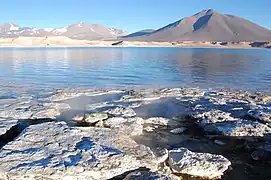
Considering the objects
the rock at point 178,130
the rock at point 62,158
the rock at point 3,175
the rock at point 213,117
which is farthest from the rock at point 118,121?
the rock at point 3,175

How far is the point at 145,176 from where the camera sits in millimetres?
6820

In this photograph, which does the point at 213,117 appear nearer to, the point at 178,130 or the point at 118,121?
the point at 178,130

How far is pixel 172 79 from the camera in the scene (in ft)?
78.9

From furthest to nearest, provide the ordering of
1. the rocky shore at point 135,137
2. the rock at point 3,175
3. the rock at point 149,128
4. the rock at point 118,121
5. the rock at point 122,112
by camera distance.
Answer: the rock at point 122,112
the rock at point 118,121
the rock at point 149,128
the rocky shore at point 135,137
the rock at point 3,175

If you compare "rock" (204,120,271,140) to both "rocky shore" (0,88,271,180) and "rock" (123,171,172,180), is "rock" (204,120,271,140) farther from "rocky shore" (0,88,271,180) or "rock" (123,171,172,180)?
"rock" (123,171,172,180)

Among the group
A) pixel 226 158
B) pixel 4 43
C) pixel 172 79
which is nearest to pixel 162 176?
pixel 226 158

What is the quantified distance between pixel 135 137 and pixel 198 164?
9.25 feet

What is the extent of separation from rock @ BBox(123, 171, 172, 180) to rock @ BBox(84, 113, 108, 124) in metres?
4.70

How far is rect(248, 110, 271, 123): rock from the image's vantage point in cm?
1154

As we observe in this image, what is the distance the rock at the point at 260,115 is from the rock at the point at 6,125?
894cm

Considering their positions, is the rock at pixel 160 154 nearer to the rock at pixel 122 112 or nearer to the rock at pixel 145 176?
the rock at pixel 145 176

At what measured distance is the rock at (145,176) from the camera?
22.0ft

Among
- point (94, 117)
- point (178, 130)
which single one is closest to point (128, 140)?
point (178, 130)

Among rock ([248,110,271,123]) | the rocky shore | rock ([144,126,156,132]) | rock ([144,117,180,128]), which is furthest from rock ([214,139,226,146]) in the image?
rock ([248,110,271,123])
